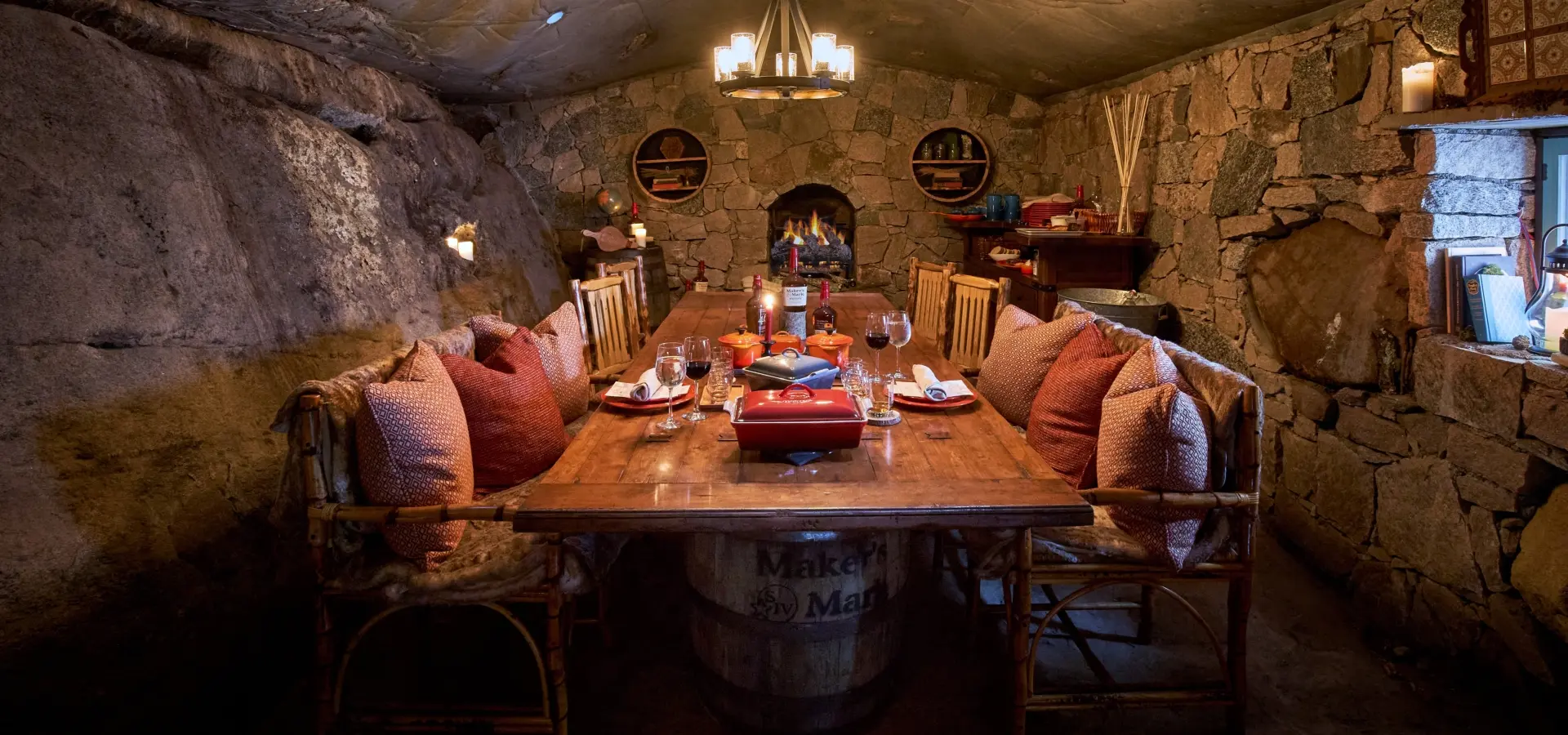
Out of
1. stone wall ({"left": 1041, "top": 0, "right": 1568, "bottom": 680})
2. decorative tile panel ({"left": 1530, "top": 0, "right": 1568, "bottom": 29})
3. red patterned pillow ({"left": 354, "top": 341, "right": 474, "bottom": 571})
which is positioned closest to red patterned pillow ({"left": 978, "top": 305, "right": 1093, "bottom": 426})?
stone wall ({"left": 1041, "top": 0, "right": 1568, "bottom": 680})

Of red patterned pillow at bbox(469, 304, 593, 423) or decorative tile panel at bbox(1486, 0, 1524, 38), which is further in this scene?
red patterned pillow at bbox(469, 304, 593, 423)

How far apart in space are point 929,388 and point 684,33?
12.3 feet

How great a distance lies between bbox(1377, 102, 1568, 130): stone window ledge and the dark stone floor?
1442 millimetres

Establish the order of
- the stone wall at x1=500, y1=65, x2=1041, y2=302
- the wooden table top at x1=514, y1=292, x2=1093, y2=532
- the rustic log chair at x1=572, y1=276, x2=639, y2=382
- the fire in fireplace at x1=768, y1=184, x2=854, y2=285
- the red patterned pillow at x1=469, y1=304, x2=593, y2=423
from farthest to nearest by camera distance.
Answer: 1. the fire in fireplace at x1=768, y1=184, x2=854, y2=285
2. the stone wall at x1=500, y1=65, x2=1041, y2=302
3. the rustic log chair at x1=572, y1=276, x2=639, y2=382
4. the red patterned pillow at x1=469, y1=304, x2=593, y2=423
5. the wooden table top at x1=514, y1=292, x2=1093, y2=532

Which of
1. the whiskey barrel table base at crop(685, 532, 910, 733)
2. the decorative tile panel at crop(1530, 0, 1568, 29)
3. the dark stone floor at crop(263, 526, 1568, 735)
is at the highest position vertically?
the decorative tile panel at crop(1530, 0, 1568, 29)

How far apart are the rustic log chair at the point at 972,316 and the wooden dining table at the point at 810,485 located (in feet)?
4.08

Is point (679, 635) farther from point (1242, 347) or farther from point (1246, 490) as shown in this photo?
point (1242, 347)

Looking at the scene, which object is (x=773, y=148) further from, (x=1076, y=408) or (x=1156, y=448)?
(x=1156, y=448)

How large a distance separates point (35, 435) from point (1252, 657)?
3.26m

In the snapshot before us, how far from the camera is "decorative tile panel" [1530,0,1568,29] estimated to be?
2.02 metres

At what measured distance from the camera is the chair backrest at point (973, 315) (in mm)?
3441

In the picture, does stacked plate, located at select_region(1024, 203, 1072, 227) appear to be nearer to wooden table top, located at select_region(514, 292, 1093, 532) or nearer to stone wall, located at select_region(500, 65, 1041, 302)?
stone wall, located at select_region(500, 65, 1041, 302)

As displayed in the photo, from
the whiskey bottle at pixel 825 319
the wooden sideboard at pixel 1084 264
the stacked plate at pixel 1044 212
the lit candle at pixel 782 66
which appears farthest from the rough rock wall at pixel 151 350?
the stacked plate at pixel 1044 212

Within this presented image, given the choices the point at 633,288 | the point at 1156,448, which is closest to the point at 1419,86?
the point at 1156,448
